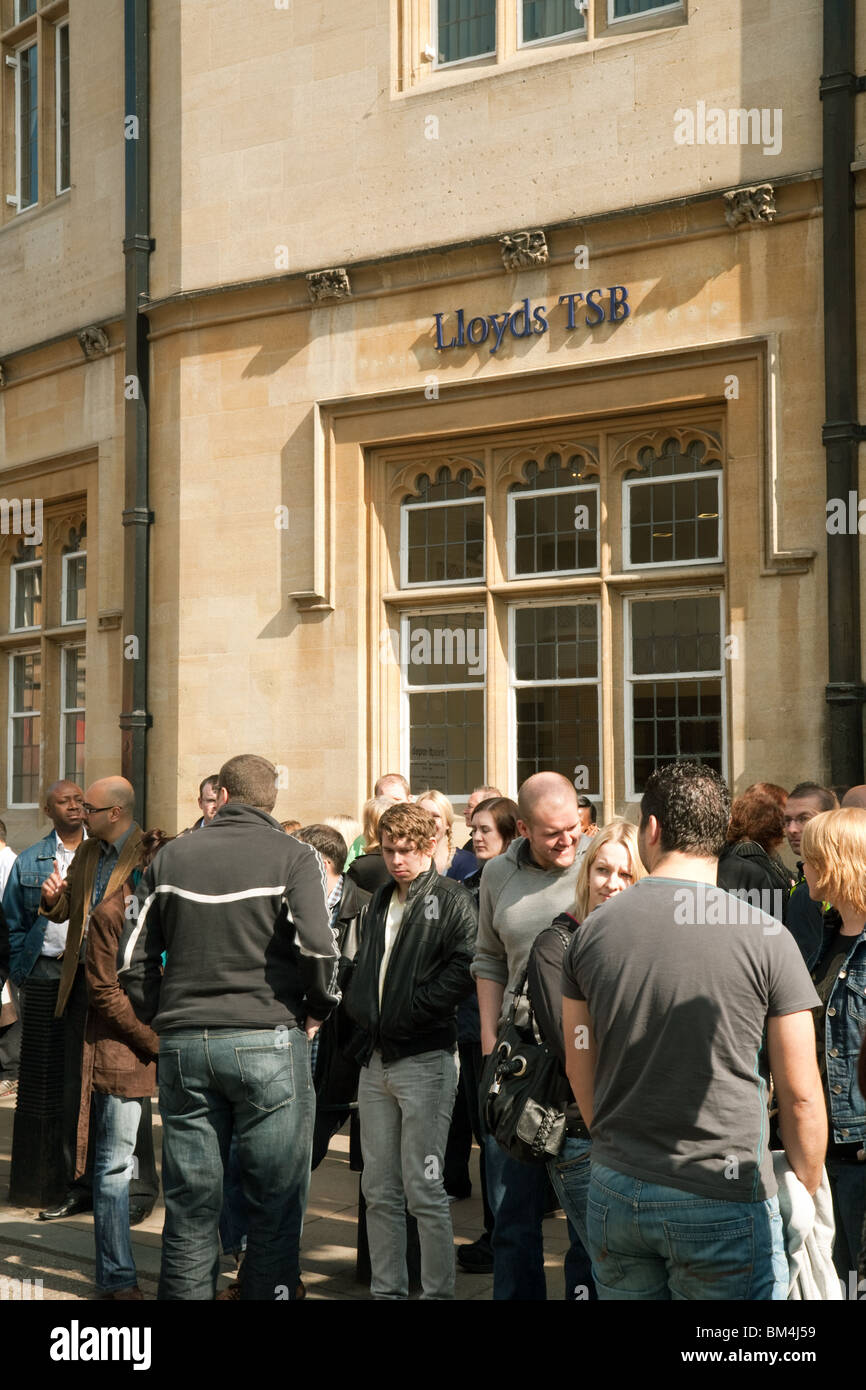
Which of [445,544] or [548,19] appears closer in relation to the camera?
[548,19]

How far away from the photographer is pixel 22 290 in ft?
41.7

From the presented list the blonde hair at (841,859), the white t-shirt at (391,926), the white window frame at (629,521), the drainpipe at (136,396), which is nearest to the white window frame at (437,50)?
the drainpipe at (136,396)

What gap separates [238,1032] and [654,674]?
5460mm

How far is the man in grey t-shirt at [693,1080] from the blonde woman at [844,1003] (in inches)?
34.7

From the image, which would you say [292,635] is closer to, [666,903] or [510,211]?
[510,211]

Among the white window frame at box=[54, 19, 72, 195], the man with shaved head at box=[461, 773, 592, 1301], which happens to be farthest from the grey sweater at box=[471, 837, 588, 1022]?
the white window frame at box=[54, 19, 72, 195]

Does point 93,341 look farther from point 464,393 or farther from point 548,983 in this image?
point 548,983

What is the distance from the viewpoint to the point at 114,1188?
204 inches

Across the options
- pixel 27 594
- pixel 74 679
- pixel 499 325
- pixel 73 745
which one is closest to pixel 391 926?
pixel 499 325

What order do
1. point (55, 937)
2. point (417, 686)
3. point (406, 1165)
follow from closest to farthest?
point (406, 1165)
point (55, 937)
point (417, 686)

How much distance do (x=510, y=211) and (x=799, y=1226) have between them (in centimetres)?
779

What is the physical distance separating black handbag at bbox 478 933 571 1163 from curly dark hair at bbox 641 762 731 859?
1.06m

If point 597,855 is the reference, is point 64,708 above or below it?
above

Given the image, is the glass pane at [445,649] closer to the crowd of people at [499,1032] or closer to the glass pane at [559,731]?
the glass pane at [559,731]
